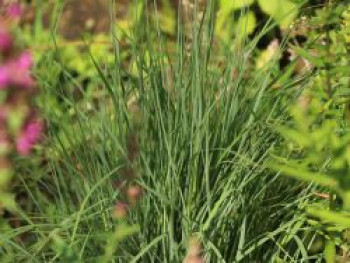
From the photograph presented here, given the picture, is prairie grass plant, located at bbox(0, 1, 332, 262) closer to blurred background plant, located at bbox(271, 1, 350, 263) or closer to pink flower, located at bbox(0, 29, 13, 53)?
blurred background plant, located at bbox(271, 1, 350, 263)

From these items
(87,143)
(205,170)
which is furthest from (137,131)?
(205,170)

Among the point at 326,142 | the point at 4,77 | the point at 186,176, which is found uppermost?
the point at 4,77

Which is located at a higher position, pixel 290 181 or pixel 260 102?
pixel 260 102

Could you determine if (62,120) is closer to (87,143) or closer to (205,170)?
(87,143)

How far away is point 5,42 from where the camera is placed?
1.08 metres

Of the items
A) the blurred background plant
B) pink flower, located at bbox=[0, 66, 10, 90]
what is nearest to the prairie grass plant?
the blurred background plant

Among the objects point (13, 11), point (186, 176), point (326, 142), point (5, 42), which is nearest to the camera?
point (5, 42)

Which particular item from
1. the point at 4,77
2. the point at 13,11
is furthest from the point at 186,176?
the point at 4,77

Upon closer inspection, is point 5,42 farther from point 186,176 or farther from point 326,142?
point 186,176

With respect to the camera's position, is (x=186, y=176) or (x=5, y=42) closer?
(x=5, y=42)

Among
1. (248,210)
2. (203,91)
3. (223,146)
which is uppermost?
(203,91)

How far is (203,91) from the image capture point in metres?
1.98

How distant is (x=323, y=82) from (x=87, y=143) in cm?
66

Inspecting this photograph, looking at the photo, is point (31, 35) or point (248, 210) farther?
point (31, 35)
